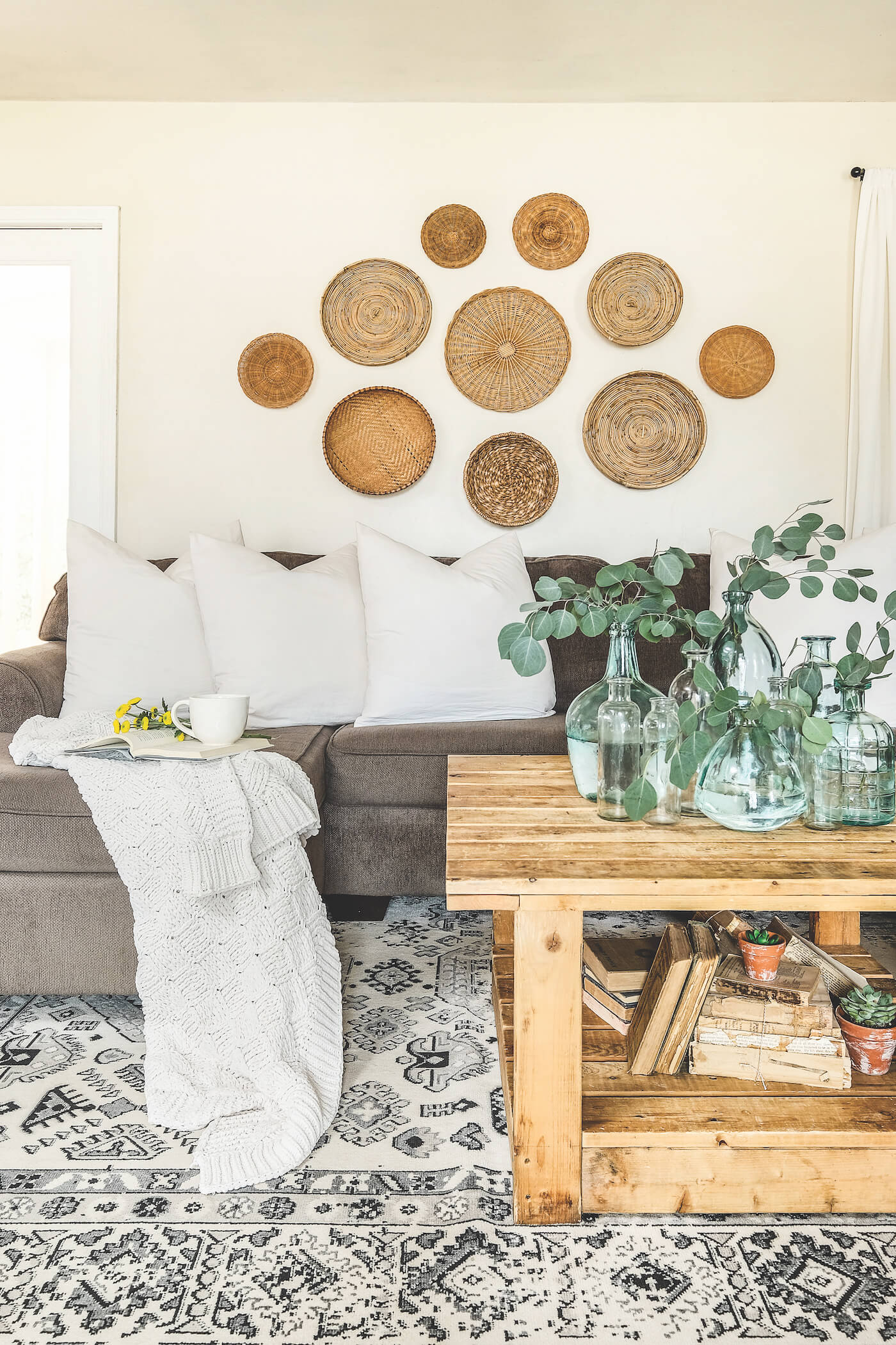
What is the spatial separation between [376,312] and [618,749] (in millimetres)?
2299

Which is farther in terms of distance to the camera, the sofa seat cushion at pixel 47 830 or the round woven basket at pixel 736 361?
the round woven basket at pixel 736 361

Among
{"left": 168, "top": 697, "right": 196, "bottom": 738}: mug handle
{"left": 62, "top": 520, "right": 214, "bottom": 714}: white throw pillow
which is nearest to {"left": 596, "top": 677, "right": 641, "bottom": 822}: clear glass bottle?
{"left": 168, "top": 697, "right": 196, "bottom": 738}: mug handle

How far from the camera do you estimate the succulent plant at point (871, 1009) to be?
4.29ft

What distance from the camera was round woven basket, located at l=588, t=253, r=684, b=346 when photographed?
3170mm

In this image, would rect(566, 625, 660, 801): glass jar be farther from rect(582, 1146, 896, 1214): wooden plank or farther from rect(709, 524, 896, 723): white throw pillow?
rect(709, 524, 896, 723): white throw pillow

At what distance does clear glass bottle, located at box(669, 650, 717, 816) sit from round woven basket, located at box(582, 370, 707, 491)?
1742 millimetres

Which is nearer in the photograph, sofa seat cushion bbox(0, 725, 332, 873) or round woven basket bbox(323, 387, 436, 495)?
sofa seat cushion bbox(0, 725, 332, 873)

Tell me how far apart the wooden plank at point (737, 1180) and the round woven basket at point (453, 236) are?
284cm

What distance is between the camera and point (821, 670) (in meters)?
1.51

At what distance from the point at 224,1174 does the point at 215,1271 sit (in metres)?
0.18

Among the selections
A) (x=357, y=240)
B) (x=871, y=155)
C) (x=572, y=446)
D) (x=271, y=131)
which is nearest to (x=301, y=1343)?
(x=572, y=446)

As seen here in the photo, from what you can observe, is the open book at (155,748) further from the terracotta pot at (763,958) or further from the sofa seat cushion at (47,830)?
the terracotta pot at (763,958)

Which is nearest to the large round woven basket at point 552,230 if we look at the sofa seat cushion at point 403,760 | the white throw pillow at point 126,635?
the white throw pillow at point 126,635

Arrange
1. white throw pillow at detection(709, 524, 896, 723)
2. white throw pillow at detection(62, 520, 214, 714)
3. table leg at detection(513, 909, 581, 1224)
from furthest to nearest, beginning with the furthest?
white throw pillow at detection(62, 520, 214, 714)
white throw pillow at detection(709, 524, 896, 723)
table leg at detection(513, 909, 581, 1224)
